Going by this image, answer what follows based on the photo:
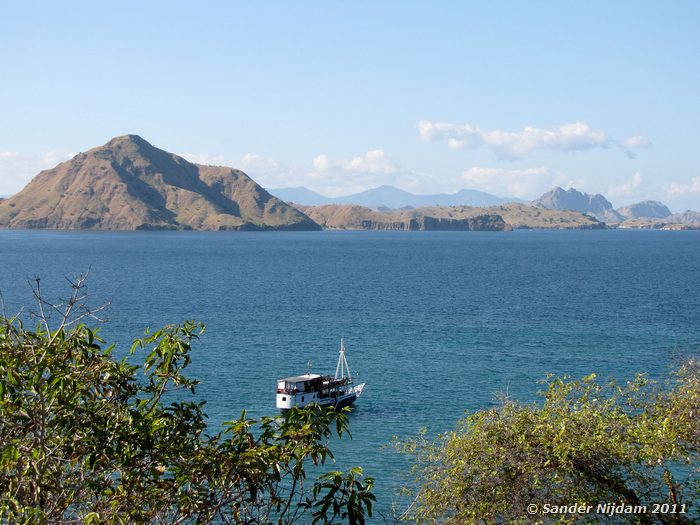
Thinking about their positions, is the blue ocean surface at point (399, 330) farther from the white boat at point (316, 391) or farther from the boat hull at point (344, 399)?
the white boat at point (316, 391)

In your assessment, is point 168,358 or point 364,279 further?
point 364,279

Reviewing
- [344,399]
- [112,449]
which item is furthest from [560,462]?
[344,399]

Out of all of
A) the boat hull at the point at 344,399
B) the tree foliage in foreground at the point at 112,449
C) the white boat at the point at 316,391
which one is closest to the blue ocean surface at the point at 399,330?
the boat hull at the point at 344,399

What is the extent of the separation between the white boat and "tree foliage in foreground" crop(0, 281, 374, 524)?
43.9m

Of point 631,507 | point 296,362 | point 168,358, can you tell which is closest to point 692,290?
point 296,362

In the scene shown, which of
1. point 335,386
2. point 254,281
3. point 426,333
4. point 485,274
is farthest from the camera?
point 485,274

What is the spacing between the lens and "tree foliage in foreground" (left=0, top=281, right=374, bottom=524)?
12.1 meters

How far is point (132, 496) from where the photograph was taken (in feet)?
42.3

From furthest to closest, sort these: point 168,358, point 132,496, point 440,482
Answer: point 440,482 → point 168,358 → point 132,496

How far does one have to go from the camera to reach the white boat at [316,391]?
5807 cm

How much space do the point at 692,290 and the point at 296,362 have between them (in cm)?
9705

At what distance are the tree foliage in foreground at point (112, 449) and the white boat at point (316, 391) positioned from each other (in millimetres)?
43852

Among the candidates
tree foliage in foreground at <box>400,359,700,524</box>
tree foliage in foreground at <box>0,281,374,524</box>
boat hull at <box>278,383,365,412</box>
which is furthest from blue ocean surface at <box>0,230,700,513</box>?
tree foliage in foreground at <box>0,281,374,524</box>

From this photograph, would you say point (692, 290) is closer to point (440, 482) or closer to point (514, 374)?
point (514, 374)
